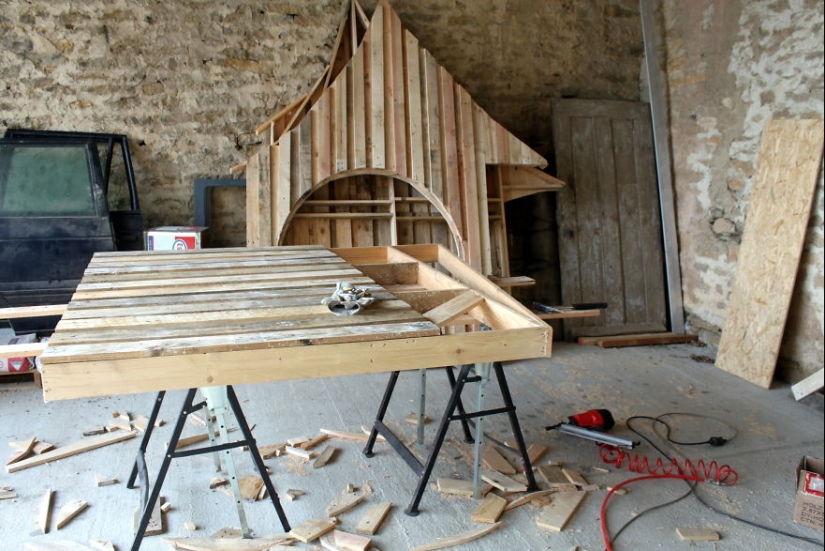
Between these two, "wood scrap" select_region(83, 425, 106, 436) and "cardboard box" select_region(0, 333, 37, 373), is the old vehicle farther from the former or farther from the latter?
"wood scrap" select_region(83, 425, 106, 436)

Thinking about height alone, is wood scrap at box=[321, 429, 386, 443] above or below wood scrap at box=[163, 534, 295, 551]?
above

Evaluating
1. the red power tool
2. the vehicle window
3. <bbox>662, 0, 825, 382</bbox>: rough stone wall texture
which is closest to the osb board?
A: <bbox>662, 0, 825, 382</bbox>: rough stone wall texture

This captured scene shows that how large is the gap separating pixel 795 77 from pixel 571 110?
1922 mm

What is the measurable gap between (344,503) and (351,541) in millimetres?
310

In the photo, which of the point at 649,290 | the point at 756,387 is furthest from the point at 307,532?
the point at 649,290

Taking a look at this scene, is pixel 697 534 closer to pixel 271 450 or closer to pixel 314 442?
pixel 314 442

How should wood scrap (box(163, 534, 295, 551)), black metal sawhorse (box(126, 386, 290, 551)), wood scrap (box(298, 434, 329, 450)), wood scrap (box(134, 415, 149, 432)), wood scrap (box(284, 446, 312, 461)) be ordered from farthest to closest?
1. wood scrap (box(134, 415, 149, 432))
2. wood scrap (box(298, 434, 329, 450))
3. wood scrap (box(284, 446, 312, 461))
4. wood scrap (box(163, 534, 295, 551))
5. black metal sawhorse (box(126, 386, 290, 551))

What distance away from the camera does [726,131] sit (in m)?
4.95

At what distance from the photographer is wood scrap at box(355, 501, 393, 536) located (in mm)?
2543

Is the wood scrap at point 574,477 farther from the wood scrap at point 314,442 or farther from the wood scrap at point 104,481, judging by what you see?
the wood scrap at point 104,481

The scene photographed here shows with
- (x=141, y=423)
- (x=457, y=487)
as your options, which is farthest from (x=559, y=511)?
(x=141, y=423)

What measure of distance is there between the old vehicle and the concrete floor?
0.74m

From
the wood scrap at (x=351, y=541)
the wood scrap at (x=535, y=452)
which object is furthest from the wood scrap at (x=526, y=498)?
the wood scrap at (x=351, y=541)

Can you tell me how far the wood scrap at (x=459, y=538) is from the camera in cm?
242
